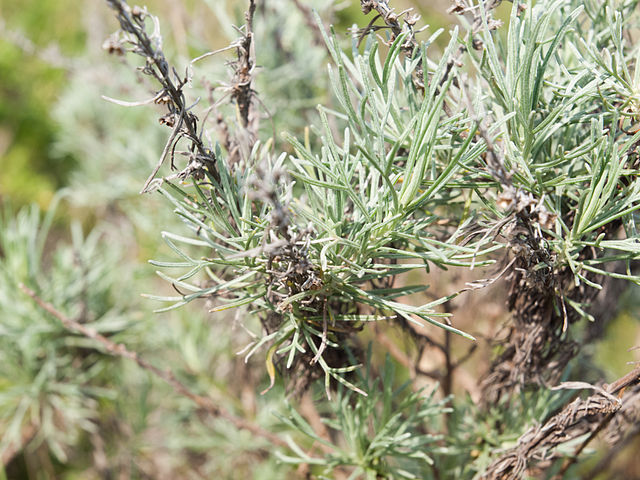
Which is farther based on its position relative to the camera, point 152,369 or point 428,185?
point 152,369

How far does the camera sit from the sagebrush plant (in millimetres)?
214

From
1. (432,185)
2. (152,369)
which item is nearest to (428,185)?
(432,185)

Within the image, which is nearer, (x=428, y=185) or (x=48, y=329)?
(x=428, y=185)

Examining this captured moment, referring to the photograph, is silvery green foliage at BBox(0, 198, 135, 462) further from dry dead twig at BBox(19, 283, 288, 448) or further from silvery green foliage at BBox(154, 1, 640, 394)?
silvery green foliage at BBox(154, 1, 640, 394)

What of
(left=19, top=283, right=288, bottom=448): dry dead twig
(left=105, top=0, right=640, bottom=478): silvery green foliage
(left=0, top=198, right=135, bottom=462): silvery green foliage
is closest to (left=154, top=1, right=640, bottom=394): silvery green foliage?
(left=105, top=0, right=640, bottom=478): silvery green foliage

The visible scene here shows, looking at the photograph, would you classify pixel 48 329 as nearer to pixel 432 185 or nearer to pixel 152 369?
pixel 152 369

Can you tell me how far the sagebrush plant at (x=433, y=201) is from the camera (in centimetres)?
21

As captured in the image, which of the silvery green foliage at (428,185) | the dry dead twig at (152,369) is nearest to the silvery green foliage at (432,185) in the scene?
the silvery green foliage at (428,185)

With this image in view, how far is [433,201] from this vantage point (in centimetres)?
28

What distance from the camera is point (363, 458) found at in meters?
0.33

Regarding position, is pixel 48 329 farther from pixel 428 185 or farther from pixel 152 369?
pixel 428 185

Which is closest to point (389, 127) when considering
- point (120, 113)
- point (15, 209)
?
point (120, 113)

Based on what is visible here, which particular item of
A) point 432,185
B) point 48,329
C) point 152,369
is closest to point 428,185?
point 432,185

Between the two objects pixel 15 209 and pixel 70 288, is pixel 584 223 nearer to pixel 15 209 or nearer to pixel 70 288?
pixel 70 288
